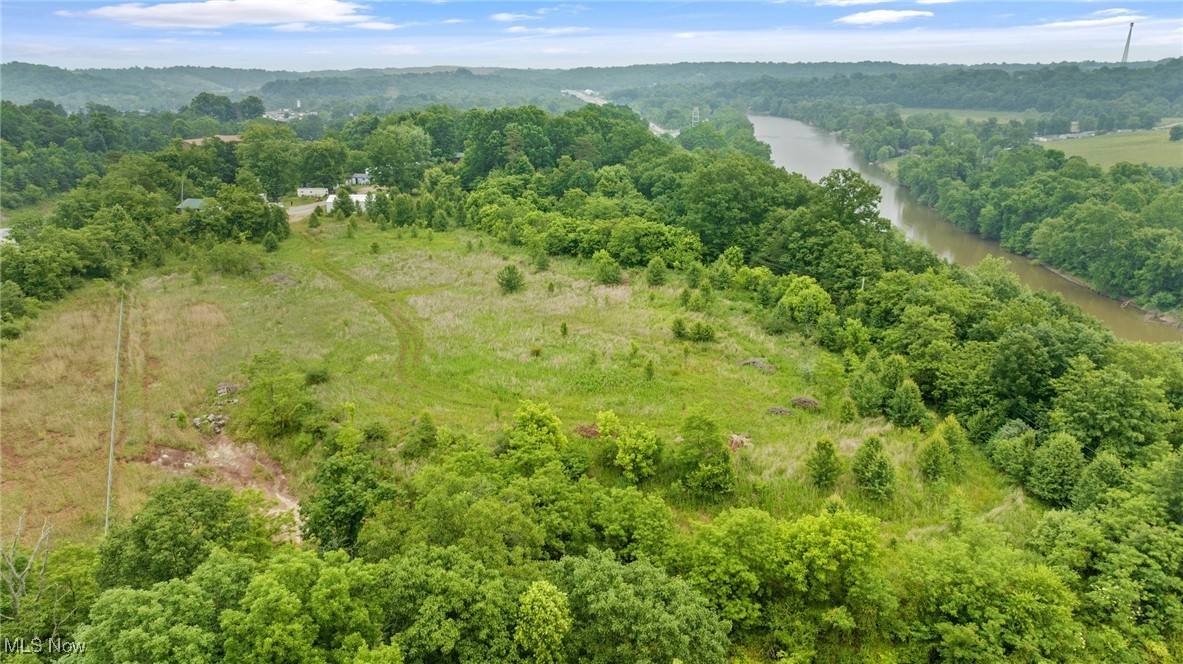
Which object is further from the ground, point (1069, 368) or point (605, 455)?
point (1069, 368)

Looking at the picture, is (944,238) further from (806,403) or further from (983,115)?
(983,115)

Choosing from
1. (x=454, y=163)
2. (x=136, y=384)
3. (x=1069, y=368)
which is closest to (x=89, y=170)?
(x=454, y=163)

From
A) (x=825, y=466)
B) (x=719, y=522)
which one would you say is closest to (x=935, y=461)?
(x=825, y=466)

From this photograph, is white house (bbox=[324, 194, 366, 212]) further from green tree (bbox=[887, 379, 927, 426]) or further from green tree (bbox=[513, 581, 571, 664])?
green tree (bbox=[513, 581, 571, 664])

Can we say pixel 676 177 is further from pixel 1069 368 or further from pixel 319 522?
pixel 319 522

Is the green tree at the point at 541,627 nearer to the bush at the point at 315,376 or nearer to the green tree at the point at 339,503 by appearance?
the green tree at the point at 339,503

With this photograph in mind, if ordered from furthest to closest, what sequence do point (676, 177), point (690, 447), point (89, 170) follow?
1. point (89, 170)
2. point (676, 177)
3. point (690, 447)
